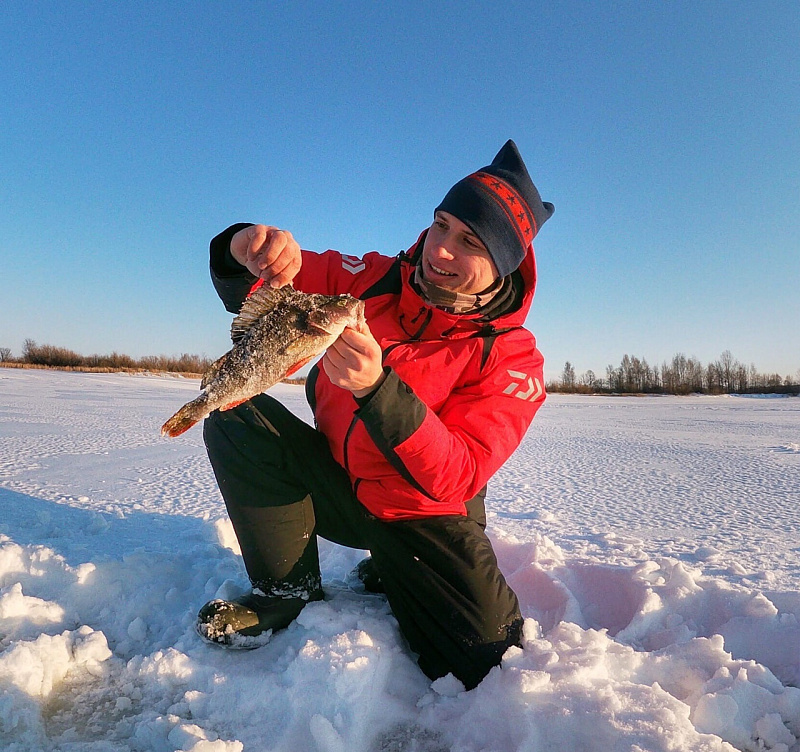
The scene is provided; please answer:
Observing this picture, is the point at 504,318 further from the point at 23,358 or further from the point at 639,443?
the point at 23,358

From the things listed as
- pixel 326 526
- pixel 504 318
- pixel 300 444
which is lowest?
pixel 326 526

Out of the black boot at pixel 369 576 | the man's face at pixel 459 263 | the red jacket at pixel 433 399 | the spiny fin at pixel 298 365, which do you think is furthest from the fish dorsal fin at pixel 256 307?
the black boot at pixel 369 576

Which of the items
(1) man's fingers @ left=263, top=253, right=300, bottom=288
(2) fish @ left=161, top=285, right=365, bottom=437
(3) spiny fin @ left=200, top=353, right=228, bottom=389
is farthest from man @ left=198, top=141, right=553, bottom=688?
(3) spiny fin @ left=200, top=353, right=228, bottom=389

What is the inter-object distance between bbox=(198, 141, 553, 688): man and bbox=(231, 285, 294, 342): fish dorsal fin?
11cm

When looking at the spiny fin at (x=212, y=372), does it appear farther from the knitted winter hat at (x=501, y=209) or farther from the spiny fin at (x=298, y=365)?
the knitted winter hat at (x=501, y=209)

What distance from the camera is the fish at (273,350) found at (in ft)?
6.27

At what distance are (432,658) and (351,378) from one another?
124 centimetres

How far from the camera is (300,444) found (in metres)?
2.59

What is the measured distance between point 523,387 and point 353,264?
1.22 meters

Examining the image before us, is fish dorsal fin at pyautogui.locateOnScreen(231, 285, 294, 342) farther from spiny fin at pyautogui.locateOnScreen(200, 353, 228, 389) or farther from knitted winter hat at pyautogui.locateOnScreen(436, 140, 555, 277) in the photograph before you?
knitted winter hat at pyautogui.locateOnScreen(436, 140, 555, 277)

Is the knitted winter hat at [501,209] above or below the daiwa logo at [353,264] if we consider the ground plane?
above

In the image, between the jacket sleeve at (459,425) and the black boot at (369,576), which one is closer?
the jacket sleeve at (459,425)

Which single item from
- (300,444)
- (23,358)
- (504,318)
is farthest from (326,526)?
(23,358)

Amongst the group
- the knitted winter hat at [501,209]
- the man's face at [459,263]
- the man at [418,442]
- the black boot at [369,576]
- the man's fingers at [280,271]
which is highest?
the knitted winter hat at [501,209]
